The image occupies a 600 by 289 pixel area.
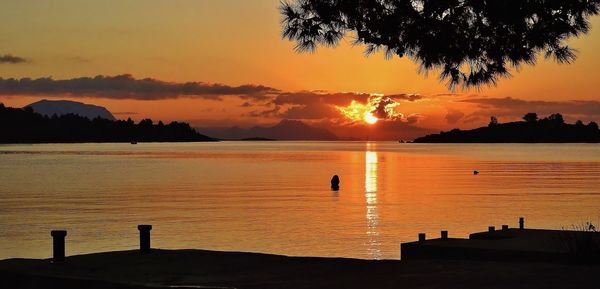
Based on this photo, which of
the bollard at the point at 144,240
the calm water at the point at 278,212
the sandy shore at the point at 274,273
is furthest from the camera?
the calm water at the point at 278,212

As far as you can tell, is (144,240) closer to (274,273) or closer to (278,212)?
(274,273)

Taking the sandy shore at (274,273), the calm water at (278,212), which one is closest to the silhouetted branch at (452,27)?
the sandy shore at (274,273)

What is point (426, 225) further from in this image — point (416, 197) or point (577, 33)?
point (577, 33)

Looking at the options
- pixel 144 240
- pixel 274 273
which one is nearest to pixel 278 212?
pixel 144 240

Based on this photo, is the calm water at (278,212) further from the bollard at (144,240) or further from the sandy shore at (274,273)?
the sandy shore at (274,273)

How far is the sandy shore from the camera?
42.9ft

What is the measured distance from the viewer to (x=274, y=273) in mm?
14594

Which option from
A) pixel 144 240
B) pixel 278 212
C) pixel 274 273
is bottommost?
pixel 278 212

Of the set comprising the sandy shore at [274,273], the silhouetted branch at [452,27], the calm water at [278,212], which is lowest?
the calm water at [278,212]

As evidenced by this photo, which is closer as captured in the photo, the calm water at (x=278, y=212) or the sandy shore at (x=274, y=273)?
the sandy shore at (x=274, y=273)

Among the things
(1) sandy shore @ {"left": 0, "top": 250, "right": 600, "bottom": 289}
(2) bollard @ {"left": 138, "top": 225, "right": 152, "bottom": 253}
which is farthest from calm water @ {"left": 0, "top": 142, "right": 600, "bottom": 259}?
(1) sandy shore @ {"left": 0, "top": 250, "right": 600, "bottom": 289}

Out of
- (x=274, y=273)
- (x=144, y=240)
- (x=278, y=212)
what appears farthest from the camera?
(x=278, y=212)

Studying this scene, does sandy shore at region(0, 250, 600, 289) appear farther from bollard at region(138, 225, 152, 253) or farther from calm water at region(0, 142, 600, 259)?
calm water at region(0, 142, 600, 259)

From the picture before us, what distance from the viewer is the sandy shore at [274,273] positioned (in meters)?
13.1
